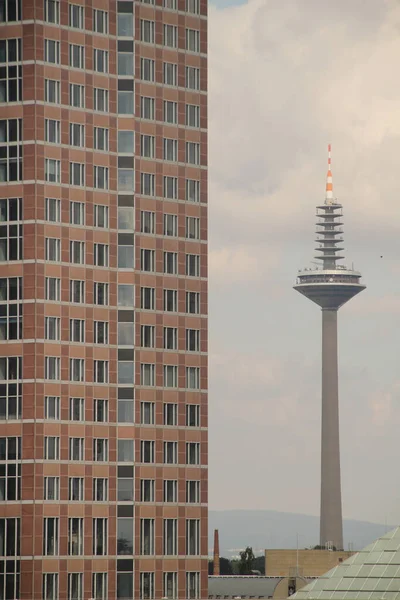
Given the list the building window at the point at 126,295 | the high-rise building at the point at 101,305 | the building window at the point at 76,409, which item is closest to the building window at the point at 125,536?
the high-rise building at the point at 101,305

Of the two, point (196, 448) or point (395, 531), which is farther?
point (196, 448)

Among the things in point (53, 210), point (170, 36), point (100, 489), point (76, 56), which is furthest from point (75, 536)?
point (170, 36)

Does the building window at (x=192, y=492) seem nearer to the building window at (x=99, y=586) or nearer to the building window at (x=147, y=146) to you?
the building window at (x=99, y=586)

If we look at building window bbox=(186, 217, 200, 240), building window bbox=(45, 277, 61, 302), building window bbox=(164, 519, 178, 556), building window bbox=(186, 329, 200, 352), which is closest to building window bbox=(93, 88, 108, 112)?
building window bbox=(186, 217, 200, 240)

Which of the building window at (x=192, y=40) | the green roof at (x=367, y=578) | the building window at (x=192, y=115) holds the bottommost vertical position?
the green roof at (x=367, y=578)

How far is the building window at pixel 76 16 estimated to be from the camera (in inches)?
6845

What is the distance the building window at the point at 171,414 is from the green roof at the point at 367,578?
34301mm

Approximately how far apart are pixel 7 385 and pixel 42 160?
2327cm

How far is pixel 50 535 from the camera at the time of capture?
546 ft

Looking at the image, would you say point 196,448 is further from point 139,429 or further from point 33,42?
point 33,42

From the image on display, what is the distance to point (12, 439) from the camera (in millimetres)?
167375

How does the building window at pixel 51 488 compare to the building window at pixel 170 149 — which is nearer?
the building window at pixel 51 488

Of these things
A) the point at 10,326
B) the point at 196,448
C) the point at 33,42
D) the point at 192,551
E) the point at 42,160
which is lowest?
the point at 192,551

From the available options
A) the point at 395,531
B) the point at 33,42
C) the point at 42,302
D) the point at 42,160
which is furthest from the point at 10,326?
the point at 395,531
